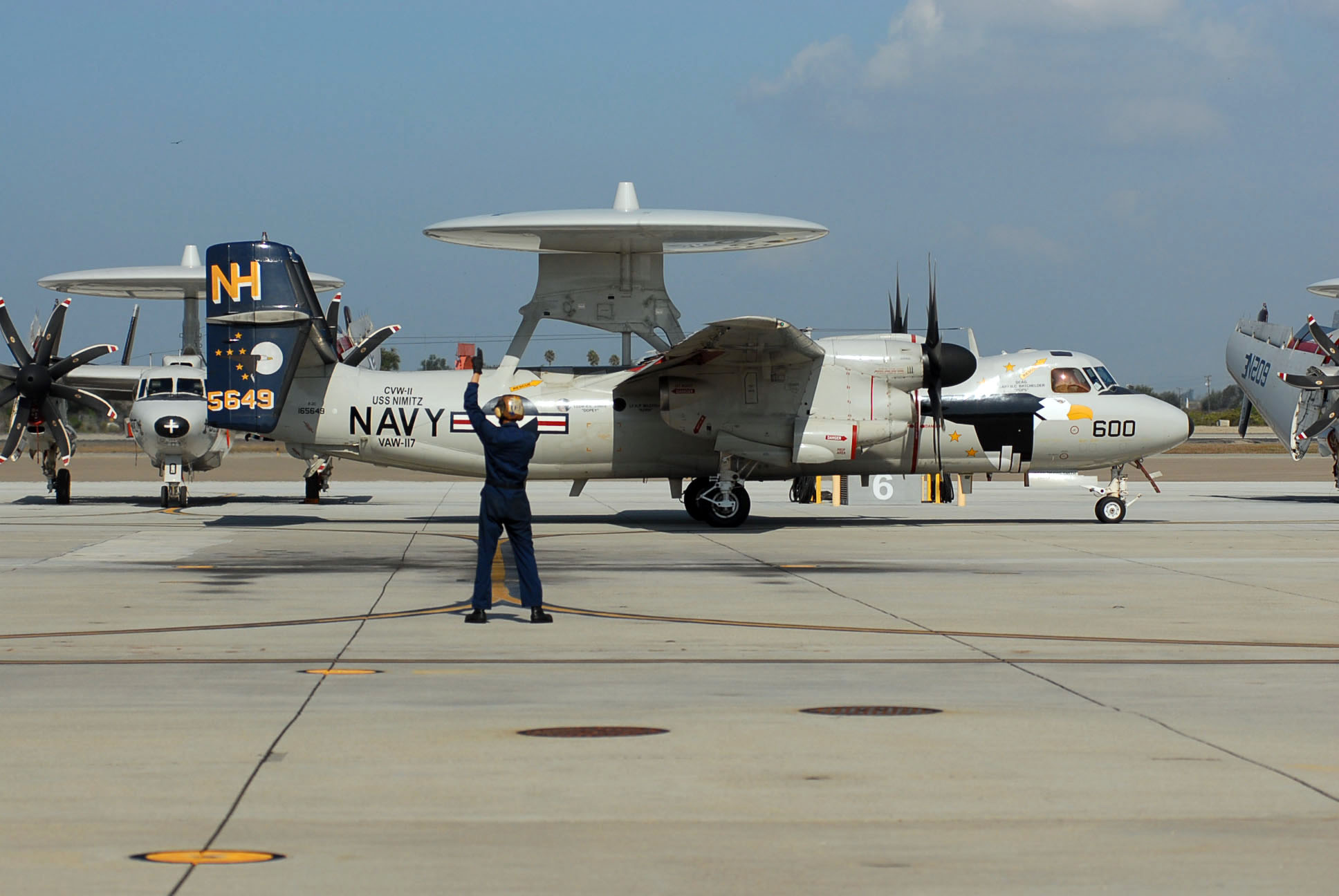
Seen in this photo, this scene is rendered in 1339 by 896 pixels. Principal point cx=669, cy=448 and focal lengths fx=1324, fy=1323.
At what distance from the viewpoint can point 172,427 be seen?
29.6 metres

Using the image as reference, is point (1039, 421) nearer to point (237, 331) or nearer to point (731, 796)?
point (237, 331)

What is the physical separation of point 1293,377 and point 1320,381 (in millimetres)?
742

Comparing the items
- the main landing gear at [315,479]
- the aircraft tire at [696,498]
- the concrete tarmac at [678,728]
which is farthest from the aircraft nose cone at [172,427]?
the aircraft tire at [696,498]

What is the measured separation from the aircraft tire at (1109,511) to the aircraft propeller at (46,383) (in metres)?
24.2

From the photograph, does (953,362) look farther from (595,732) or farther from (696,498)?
(595,732)

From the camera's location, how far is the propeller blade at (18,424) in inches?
1299

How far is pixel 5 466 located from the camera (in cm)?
6166

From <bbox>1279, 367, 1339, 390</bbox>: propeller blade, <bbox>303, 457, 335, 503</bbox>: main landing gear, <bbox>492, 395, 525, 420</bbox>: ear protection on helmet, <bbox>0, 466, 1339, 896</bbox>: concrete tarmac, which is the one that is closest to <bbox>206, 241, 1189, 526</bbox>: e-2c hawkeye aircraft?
<bbox>0, 466, 1339, 896</bbox>: concrete tarmac

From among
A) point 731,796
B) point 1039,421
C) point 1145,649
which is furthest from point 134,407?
point 731,796

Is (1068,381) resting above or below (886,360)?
below

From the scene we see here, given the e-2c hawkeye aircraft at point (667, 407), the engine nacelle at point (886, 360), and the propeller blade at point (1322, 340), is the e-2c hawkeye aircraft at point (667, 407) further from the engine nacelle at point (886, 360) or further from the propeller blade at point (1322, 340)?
the propeller blade at point (1322, 340)

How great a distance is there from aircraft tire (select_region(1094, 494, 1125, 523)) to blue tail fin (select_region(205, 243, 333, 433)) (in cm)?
1548

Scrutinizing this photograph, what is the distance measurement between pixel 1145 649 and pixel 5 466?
61.4m

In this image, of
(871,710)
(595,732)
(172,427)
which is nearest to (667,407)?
(172,427)
